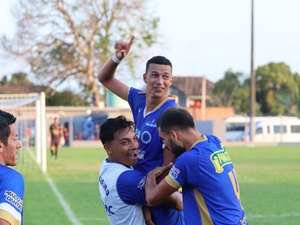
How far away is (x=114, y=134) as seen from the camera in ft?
17.4

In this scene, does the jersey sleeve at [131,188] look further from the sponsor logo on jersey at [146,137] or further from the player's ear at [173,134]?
the sponsor logo on jersey at [146,137]

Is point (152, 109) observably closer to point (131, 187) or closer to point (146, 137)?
point (146, 137)

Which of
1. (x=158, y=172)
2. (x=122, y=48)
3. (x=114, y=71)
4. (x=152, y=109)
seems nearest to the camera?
(x=158, y=172)

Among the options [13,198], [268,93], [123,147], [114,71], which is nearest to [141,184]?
[123,147]

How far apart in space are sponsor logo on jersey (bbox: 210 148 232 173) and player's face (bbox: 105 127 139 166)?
2.30 ft

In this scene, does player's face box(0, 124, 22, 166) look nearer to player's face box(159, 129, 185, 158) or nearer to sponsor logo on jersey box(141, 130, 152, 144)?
player's face box(159, 129, 185, 158)

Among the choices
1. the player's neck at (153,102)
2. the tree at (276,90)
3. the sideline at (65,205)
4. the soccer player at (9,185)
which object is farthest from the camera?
the tree at (276,90)

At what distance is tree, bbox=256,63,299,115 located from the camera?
8519 centimetres

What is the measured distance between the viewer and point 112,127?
5336 mm

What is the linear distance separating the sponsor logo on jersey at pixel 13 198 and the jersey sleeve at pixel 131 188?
43.3 inches

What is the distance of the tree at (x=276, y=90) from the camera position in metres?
85.2

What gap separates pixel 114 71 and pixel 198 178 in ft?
6.88

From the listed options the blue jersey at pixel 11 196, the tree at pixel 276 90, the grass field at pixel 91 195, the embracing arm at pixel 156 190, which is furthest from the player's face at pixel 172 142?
the tree at pixel 276 90

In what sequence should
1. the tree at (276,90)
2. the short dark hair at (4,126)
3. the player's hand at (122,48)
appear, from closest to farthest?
the short dark hair at (4,126)
the player's hand at (122,48)
the tree at (276,90)
